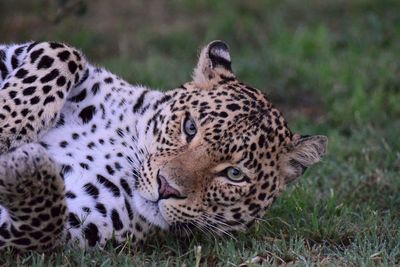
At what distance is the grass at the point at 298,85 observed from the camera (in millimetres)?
6066

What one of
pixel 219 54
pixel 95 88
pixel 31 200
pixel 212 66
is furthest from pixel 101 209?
pixel 219 54

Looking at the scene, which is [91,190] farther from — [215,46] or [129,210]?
[215,46]

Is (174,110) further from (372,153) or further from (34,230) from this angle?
(372,153)

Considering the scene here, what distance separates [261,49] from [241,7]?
45.9 inches

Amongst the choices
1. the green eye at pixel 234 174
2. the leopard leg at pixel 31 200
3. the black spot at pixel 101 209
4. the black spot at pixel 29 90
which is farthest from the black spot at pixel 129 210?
the black spot at pixel 29 90

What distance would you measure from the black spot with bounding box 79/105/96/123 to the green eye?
1.13 m

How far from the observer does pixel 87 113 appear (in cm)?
663

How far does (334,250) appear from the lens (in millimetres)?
6273

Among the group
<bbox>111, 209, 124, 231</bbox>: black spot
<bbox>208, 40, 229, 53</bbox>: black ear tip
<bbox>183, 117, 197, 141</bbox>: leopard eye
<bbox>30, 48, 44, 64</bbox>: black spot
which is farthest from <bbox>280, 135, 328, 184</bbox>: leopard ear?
<bbox>30, 48, 44, 64</bbox>: black spot

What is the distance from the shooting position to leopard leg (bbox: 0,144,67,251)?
17.7 feet

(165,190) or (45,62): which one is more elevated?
(45,62)

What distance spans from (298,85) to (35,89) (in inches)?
187

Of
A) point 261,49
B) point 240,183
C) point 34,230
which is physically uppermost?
point 261,49

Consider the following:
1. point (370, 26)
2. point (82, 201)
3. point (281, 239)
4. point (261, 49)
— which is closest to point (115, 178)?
point (82, 201)
